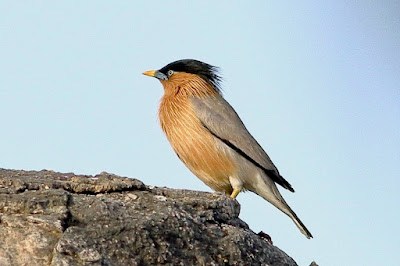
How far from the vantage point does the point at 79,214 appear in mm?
6852

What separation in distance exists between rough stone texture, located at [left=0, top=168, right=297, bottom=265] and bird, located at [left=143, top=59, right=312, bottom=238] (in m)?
3.77

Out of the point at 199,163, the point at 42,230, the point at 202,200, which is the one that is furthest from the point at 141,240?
the point at 199,163

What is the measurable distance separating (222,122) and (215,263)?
5.55m

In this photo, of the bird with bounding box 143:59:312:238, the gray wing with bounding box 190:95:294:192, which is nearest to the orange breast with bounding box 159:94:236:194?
the bird with bounding box 143:59:312:238

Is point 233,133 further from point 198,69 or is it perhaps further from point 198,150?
point 198,69

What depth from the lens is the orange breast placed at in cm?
1190

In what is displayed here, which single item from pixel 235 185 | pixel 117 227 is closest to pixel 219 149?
pixel 235 185

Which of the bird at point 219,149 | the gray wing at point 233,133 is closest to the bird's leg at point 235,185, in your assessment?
the bird at point 219,149

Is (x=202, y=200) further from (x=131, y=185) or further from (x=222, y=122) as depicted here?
(x=222, y=122)

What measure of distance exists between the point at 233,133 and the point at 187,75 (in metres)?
1.70

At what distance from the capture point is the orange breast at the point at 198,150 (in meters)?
11.9

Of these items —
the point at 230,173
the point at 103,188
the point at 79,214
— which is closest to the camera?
the point at 79,214

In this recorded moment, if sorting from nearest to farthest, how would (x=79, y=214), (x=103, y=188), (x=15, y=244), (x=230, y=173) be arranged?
(x=15, y=244), (x=79, y=214), (x=103, y=188), (x=230, y=173)

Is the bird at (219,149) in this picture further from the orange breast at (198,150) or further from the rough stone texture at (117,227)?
the rough stone texture at (117,227)
